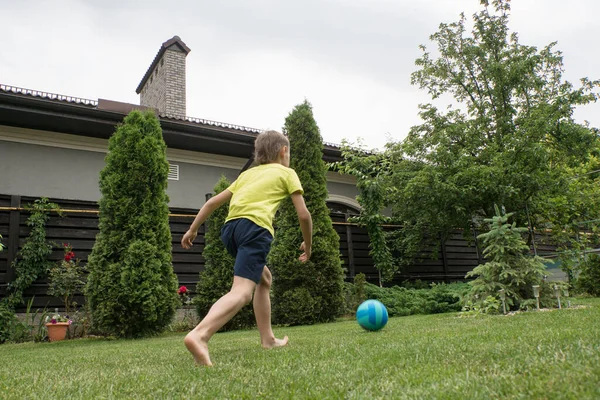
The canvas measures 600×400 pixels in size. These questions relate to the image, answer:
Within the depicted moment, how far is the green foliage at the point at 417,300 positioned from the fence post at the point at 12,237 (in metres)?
6.81

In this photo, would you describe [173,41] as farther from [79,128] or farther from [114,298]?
[114,298]

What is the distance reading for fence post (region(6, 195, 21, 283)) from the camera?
8.04 m

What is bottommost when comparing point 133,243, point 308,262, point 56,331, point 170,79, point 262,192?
point 56,331

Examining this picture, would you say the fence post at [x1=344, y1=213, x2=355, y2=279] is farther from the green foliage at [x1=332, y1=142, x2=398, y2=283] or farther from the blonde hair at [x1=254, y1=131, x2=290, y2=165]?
the blonde hair at [x1=254, y1=131, x2=290, y2=165]

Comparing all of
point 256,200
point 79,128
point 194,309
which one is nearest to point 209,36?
point 79,128

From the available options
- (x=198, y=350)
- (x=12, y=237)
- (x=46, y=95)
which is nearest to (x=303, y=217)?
(x=198, y=350)

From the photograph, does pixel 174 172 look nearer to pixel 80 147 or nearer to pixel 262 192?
pixel 80 147

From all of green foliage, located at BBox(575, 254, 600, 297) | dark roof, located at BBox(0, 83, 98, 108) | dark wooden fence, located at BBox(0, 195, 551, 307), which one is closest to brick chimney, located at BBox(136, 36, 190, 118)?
dark roof, located at BBox(0, 83, 98, 108)

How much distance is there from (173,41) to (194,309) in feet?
37.6

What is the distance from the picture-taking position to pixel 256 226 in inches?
130

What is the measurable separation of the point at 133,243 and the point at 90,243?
2.13 meters

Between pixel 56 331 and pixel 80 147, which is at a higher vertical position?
pixel 80 147

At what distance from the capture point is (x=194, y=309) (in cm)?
909

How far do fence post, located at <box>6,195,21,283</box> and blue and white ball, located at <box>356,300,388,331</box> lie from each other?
6321mm
